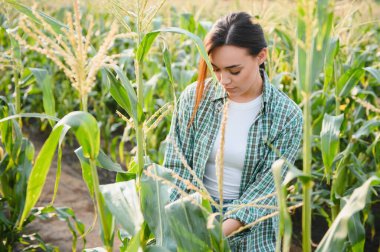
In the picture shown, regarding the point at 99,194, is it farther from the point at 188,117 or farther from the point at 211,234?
the point at 188,117

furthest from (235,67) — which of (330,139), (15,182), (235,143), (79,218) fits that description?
(79,218)

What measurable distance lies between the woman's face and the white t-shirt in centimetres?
7

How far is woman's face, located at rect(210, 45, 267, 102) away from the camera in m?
2.05

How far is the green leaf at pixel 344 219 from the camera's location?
134 centimetres

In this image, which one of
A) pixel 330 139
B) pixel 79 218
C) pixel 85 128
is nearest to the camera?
pixel 85 128

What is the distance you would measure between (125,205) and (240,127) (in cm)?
80

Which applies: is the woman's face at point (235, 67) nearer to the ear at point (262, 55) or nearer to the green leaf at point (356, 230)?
the ear at point (262, 55)

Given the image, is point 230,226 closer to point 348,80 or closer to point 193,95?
point 193,95

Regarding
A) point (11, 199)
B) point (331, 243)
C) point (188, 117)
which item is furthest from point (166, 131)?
point (331, 243)

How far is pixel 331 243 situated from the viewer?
1.39 metres

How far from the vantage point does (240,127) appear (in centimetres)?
221

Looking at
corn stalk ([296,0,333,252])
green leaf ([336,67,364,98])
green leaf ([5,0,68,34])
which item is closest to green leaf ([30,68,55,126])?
green leaf ([5,0,68,34])

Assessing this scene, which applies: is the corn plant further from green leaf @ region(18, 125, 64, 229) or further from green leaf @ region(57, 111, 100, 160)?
green leaf @ region(57, 111, 100, 160)

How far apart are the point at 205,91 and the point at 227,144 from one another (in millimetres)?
252
